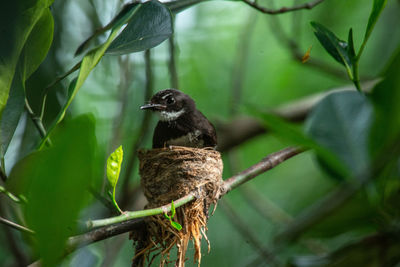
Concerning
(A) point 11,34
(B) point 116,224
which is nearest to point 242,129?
(B) point 116,224

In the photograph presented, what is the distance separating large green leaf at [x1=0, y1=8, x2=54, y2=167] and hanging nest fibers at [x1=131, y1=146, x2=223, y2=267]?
3.28ft

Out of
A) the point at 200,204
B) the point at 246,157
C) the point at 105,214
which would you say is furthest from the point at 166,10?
the point at 246,157

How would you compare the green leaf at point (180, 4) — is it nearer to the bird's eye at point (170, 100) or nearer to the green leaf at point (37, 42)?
the green leaf at point (37, 42)

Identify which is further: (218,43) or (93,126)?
(218,43)

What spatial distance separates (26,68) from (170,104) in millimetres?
2608

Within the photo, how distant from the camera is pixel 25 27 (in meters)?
1.37

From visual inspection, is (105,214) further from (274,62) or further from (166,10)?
(274,62)

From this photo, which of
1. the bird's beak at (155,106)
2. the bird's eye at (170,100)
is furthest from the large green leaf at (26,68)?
the bird's eye at (170,100)

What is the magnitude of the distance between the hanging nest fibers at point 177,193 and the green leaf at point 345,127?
1.30 m

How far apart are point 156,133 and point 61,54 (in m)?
1.07

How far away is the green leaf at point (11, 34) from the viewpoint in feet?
4.41

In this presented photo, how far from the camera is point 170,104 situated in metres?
4.05

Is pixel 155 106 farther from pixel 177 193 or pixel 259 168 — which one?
pixel 259 168

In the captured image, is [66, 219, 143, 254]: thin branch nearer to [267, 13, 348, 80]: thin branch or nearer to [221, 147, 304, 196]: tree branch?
[221, 147, 304, 196]: tree branch
